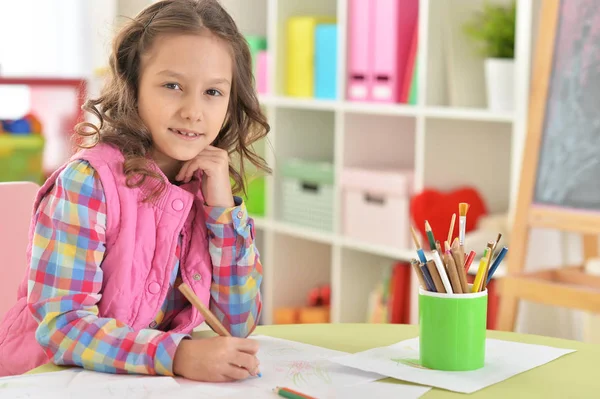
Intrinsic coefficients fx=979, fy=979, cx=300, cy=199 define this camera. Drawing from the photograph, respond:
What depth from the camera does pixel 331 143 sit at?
384cm

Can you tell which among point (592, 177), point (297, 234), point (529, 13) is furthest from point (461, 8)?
point (297, 234)

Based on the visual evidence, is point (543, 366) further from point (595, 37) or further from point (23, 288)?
point (595, 37)

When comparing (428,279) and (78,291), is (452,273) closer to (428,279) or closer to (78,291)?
(428,279)

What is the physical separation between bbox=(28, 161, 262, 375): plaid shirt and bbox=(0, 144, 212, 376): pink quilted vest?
0.02 metres

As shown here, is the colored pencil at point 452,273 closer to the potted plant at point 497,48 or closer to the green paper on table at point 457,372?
the green paper on table at point 457,372

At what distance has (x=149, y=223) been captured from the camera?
1330 millimetres

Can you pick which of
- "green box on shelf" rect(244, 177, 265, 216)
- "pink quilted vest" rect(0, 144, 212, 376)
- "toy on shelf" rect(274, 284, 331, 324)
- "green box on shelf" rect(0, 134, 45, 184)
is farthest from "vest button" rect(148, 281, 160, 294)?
"green box on shelf" rect(0, 134, 45, 184)

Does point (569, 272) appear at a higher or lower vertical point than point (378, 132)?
lower

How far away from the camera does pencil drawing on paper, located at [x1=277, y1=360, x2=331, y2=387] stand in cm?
113

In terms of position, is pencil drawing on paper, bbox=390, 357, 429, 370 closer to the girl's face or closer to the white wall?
the girl's face

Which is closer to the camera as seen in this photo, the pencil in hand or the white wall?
the pencil in hand

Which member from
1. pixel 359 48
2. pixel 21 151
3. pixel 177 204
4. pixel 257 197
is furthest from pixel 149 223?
pixel 21 151

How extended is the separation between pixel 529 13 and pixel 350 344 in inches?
62.5

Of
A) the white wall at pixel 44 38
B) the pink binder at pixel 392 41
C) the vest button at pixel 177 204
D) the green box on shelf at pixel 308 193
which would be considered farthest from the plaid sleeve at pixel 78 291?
the white wall at pixel 44 38
